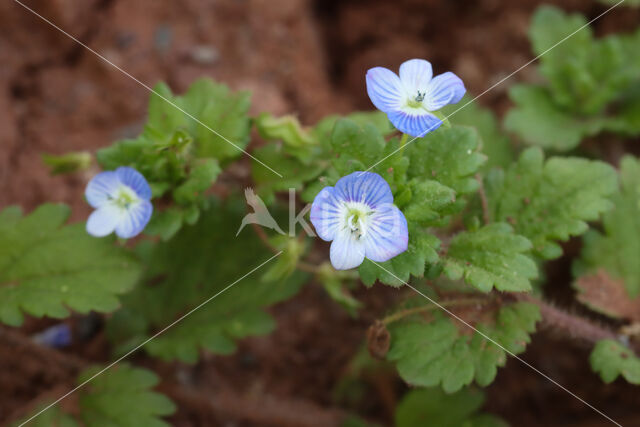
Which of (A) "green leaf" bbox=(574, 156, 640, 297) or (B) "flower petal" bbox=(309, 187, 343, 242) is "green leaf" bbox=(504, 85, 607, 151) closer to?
(A) "green leaf" bbox=(574, 156, 640, 297)

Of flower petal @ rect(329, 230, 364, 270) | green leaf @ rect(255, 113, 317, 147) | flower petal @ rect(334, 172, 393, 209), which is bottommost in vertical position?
flower petal @ rect(329, 230, 364, 270)

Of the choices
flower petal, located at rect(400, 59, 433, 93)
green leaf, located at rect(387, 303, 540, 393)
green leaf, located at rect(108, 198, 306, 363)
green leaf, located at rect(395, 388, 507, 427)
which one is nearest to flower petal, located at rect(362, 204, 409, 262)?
flower petal, located at rect(400, 59, 433, 93)

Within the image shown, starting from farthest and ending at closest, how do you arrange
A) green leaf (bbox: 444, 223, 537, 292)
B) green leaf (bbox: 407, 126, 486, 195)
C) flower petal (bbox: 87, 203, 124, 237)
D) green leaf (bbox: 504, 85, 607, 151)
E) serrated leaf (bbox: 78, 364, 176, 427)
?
green leaf (bbox: 504, 85, 607, 151) → serrated leaf (bbox: 78, 364, 176, 427) → flower petal (bbox: 87, 203, 124, 237) → green leaf (bbox: 407, 126, 486, 195) → green leaf (bbox: 444, 223, 537, 292)

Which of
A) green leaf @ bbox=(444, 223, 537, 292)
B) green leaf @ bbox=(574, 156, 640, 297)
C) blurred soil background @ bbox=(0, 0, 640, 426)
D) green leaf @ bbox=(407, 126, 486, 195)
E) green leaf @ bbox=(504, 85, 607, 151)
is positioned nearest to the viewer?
green leaf @ bbox=(444, 223, 537, 292)

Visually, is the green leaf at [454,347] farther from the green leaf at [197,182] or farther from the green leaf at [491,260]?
the green leaf at [197,182]

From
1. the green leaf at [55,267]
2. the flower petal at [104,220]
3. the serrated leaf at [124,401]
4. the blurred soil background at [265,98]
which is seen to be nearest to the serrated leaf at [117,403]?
the serrated leaf at [124,401]

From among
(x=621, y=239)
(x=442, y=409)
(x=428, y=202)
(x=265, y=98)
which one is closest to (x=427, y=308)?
(x=428, y=202)

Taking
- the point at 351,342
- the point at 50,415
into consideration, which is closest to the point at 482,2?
the point at 351,342
